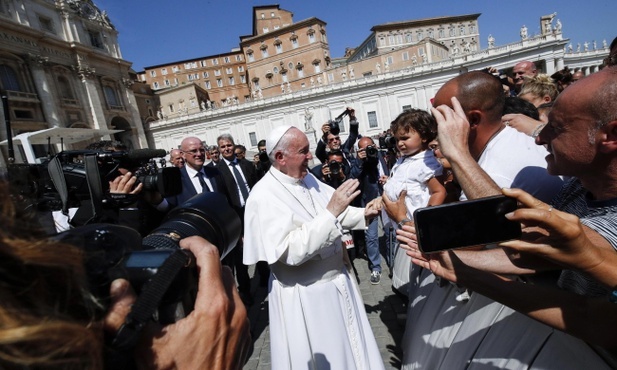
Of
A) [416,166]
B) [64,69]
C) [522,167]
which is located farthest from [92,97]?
[522,167]

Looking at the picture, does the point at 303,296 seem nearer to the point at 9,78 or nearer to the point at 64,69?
the point at 9,78

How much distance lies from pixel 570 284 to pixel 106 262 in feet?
5.73

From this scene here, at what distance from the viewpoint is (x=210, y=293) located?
90 cm

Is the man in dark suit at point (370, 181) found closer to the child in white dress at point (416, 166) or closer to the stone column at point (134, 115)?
the child in white dress at point (416, 166)

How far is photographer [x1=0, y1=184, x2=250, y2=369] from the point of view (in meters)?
0.57

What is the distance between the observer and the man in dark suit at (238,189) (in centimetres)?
475

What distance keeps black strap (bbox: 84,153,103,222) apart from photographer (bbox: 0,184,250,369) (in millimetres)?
1708

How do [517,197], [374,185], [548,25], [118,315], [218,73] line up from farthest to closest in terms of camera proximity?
[218,73] < [548,25] < [374,185] < [517,197] < [118,315]

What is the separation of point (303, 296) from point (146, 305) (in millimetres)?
1831

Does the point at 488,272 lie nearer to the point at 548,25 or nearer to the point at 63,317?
the point at 63,317

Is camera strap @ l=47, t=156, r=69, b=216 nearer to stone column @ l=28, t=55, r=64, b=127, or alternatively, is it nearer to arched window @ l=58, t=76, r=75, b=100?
stone column @ l=28, t=55, r=64, b=127

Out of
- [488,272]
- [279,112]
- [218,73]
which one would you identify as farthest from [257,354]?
[218,73]

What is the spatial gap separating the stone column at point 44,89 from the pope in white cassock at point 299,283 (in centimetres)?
3665


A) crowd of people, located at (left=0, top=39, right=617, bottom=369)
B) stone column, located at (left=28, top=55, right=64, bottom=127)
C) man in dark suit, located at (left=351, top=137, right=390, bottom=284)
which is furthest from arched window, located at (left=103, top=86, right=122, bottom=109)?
crowd of people, located at (left=0, top=39, right=617, bottom=369)
